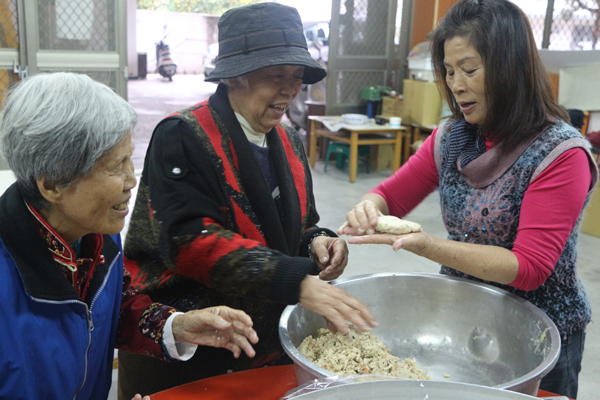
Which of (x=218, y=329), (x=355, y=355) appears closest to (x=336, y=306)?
(x=355, y=355)

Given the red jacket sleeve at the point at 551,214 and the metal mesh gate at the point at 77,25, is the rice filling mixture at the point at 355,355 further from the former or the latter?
the metal mesh gate at the point at 77,25

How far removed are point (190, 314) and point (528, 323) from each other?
885mm

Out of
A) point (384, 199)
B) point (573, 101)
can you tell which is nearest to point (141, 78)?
point (573, 101)

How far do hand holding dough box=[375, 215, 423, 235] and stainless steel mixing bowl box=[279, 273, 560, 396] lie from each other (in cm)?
14

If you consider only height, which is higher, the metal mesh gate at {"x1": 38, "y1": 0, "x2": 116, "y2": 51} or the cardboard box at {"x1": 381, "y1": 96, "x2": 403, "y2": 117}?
the metal mesh gate at {"x1": 38, "y1": 0, "x2": 116, "y2": 51}

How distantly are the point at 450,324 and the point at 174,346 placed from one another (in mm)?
798

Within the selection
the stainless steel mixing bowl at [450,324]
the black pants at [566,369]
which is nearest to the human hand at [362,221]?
the stainless steel mixing bowl at [450,324]

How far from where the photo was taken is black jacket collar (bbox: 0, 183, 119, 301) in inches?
44.7

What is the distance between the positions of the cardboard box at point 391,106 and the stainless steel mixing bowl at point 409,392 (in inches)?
285

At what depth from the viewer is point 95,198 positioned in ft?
4.00

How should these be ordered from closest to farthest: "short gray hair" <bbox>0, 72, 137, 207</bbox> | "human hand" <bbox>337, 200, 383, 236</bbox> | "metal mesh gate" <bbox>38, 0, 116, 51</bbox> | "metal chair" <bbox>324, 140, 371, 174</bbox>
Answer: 1. "short gray hair" <bbox>0, 72, 137, 207</bbox>
2. "human hand" <bbox>337, 200, 383, 236</bbox>
3. "metal mesh gate" <bbox>38, 0, 116, 51</bbox>
4. "metal chair" <bbox>324, 140, 371, 174</bbox>

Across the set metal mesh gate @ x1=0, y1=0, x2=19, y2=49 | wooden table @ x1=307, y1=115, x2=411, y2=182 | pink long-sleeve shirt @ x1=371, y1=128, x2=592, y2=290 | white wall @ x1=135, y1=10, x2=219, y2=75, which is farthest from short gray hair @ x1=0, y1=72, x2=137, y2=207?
white wall @ x1=135, y1=10, x2=219, y2=75

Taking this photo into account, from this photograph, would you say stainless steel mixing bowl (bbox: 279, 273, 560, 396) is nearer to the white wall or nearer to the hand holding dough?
the hand holding dough

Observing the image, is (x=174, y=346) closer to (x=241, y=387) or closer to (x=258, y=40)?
(x=241, y=387)
